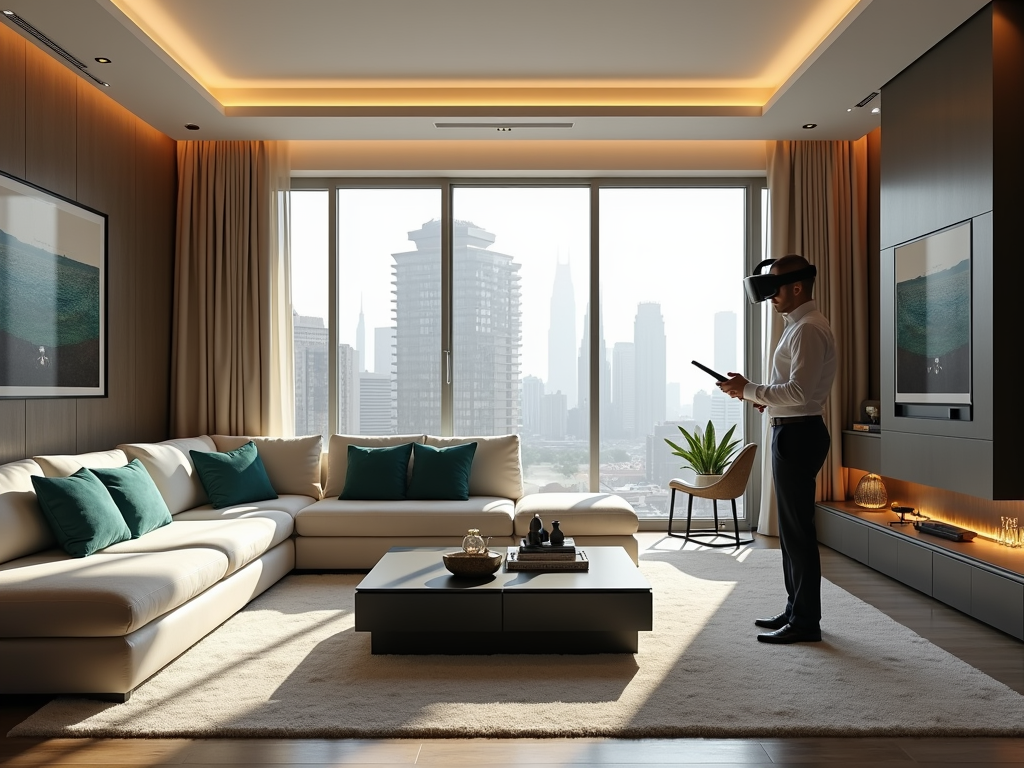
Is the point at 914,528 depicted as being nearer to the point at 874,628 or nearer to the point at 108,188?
the point at 874,628

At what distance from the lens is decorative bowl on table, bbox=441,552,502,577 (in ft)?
11.2

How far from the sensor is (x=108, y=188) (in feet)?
16.4

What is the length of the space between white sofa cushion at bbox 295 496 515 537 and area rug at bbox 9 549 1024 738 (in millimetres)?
1002

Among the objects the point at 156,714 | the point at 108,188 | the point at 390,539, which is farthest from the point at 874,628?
the point at 108,188

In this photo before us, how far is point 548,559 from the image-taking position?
3600mm

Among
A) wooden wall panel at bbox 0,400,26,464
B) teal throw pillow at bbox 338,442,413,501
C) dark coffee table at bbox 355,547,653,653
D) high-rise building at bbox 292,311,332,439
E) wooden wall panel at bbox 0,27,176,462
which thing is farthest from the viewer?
high-rise building at bbox 292,311,332,439

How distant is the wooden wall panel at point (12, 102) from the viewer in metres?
3.96

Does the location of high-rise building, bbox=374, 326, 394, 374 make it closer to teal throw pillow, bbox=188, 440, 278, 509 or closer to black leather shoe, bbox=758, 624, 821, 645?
teal throw pillow, bbox=188, 440, 278, 509

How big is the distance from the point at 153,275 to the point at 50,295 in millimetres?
1361

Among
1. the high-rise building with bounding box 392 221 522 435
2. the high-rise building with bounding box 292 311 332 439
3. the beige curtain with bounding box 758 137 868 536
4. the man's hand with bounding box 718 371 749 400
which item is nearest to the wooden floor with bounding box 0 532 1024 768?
the man's hand with bounding box 718 371 749 400

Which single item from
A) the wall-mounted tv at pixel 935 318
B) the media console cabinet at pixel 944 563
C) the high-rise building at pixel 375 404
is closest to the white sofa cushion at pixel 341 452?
the high-rise building at pixel 375 404

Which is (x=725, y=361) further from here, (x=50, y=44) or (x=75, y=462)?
(x=50, y=44)

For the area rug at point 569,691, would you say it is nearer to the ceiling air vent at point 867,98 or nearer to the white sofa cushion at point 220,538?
the white sofa cushion at point 220,538

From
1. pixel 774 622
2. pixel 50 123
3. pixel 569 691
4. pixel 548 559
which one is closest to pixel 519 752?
pixel 569 691
